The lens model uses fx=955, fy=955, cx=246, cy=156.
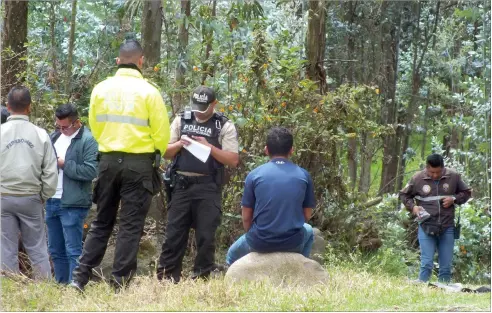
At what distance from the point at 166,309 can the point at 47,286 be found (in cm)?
163

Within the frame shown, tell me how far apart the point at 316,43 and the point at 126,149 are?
798 centimetres

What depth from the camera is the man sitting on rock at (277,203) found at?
30.0ft

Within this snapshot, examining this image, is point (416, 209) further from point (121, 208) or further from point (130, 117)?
point (130, 117)

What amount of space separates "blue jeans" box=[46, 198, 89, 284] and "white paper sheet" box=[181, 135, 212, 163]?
155cm

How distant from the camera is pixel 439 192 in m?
12.8

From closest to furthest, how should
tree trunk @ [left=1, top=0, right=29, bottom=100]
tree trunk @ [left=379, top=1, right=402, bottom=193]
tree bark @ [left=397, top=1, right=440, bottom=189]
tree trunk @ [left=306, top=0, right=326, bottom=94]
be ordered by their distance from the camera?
tree trunk @ [left=306, top=0, right=326, bottom=94]
tree trunk @ [left=1, top=0, right=29, bottom=100]
tree trunk @ [left=379, top=1, right=402, bottom=193]
tree bark @ [left=397, top=1, right=440, bottom=189]

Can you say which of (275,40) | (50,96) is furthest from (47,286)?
(275,40)

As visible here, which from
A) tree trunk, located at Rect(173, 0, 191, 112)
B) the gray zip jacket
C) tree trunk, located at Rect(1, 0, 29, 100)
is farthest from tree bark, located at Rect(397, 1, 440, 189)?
the gray zip jacket

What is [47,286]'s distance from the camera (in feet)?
29.4

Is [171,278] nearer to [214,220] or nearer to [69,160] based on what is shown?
[214,220]

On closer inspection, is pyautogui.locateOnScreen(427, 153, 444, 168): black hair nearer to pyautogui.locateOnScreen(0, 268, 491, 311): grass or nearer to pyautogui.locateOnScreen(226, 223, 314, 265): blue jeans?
pyautogui.locateOnScreen(226, 223, 314, 265): blue jeans

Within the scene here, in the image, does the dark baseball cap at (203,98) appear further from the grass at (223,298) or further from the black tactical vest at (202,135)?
the grass at (223,298)

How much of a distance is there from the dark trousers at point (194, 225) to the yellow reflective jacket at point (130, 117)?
0.95 meters

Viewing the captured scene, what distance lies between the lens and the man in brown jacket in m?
12.7
